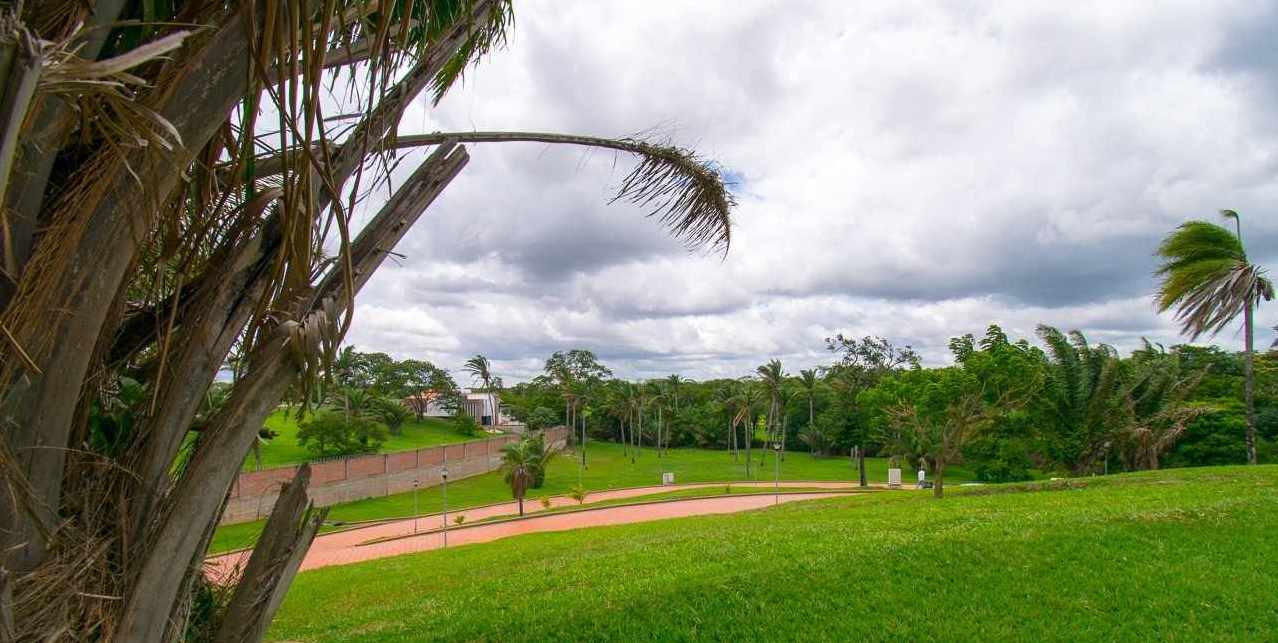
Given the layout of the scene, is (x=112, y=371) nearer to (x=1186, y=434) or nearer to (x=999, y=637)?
(x=999, y=637)

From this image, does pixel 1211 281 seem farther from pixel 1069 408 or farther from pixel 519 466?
pixel 519 466

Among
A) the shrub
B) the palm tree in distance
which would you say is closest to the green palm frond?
the palm tree in distance

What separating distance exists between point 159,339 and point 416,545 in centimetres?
2141

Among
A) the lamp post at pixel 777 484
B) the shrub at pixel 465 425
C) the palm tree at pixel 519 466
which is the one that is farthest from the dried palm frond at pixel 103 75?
the shrub at pixel 465 425

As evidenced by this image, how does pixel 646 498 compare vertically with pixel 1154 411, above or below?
below

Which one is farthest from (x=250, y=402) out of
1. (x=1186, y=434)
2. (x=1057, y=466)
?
(x=1186, y=434)

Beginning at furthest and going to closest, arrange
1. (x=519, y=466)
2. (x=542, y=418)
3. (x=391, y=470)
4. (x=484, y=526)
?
(x=542, y=418) → (x=391, y=470) → (x=519, y=466) → (x=484, y=526)

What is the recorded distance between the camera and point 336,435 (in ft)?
131

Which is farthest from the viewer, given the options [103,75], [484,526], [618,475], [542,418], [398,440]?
[542,418]

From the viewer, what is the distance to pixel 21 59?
110 centimetres

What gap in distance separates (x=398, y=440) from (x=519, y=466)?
88.4 ft

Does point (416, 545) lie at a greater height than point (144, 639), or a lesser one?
lesser

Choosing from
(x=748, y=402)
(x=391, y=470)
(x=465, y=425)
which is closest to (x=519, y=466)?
(x=391, y=470)

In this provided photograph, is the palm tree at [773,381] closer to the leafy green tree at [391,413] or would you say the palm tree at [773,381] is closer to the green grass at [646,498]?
the green grass at [646,498]
